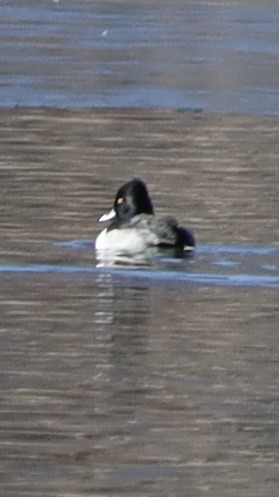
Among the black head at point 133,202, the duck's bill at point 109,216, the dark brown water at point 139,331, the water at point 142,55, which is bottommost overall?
the dark brown water at point 139,331

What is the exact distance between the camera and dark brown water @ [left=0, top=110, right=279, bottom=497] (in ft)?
29.5

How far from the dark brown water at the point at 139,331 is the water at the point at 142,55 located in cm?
411

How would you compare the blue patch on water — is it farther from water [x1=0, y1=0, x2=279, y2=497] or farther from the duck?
the duck

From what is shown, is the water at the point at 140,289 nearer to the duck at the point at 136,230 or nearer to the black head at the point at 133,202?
the duck at the point at 136,230

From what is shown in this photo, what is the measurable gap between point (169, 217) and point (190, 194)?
2017 mm

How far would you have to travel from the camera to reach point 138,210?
15547 millimetres

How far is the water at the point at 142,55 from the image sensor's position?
24.1 meters

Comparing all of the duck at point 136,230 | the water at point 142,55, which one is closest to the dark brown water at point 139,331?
the duck at point 136,230

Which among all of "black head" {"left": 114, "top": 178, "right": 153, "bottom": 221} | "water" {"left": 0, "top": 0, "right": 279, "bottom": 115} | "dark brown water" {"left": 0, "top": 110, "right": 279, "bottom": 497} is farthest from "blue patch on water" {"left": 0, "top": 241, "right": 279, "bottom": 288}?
"water" {"left": 0, "top": 0, "right": 279, "bottom": 115}

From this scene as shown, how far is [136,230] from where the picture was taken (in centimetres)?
1523

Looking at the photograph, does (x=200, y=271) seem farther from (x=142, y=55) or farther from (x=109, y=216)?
(x=142, y=55)

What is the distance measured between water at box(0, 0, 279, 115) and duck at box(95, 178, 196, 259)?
725cm

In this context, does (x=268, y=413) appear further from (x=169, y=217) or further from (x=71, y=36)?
(x=71, y=36)

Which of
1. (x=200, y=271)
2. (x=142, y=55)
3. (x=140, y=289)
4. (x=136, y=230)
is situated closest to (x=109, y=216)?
(x=136, y=230)
